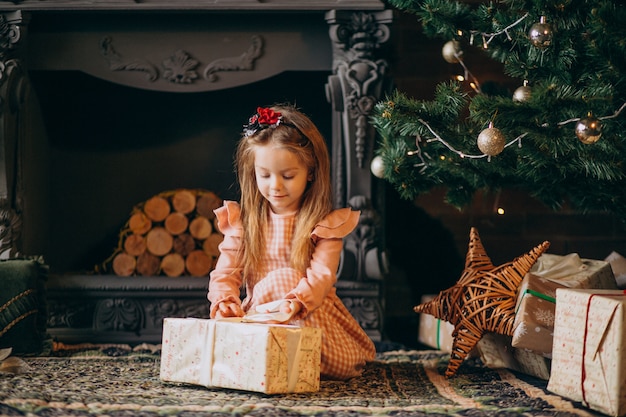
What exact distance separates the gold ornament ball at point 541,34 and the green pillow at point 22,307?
150cm

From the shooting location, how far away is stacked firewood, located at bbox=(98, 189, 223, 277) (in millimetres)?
2631

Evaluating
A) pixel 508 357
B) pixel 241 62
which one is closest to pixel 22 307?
pixel 241 62

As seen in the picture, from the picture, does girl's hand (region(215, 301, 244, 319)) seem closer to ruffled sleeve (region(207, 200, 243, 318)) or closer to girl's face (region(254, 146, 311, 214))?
ruffled sleeve (region(207, 200, 243, 318))

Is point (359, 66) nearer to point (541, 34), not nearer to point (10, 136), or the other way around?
point (541, 34)

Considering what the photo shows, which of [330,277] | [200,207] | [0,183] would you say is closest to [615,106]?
[330,277]

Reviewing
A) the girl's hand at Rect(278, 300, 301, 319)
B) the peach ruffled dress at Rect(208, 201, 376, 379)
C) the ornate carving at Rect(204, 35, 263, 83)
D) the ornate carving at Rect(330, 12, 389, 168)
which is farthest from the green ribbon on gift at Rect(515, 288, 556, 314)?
the ornate carving at Rect(204, 35, 263, 83)

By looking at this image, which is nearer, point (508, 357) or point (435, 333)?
point (508, 357)

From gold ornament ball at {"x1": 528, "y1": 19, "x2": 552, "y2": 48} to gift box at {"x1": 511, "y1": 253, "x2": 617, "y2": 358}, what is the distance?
1.86 ft

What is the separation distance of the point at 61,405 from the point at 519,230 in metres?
Answer: 1.83

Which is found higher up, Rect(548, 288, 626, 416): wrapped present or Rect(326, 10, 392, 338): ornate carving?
Rect(326, 10, 392, 338): ornate carving

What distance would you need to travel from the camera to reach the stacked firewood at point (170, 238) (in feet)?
8.63

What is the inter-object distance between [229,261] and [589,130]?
0.94 meters

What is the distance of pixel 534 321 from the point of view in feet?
6.00

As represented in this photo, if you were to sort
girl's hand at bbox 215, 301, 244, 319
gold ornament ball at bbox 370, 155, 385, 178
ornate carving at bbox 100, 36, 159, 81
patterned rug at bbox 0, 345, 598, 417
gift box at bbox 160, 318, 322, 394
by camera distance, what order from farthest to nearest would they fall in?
ornate carving at bbox 100, 36, 159, 81 < gold ornament ball at bbox 370, 155, 385, 178 < girl's hand at bbox 215, 301, 244, 319 < gift box at bbox 160, 318, 322, 394 < patterned rug at bbox 0, 345, 598, 417
